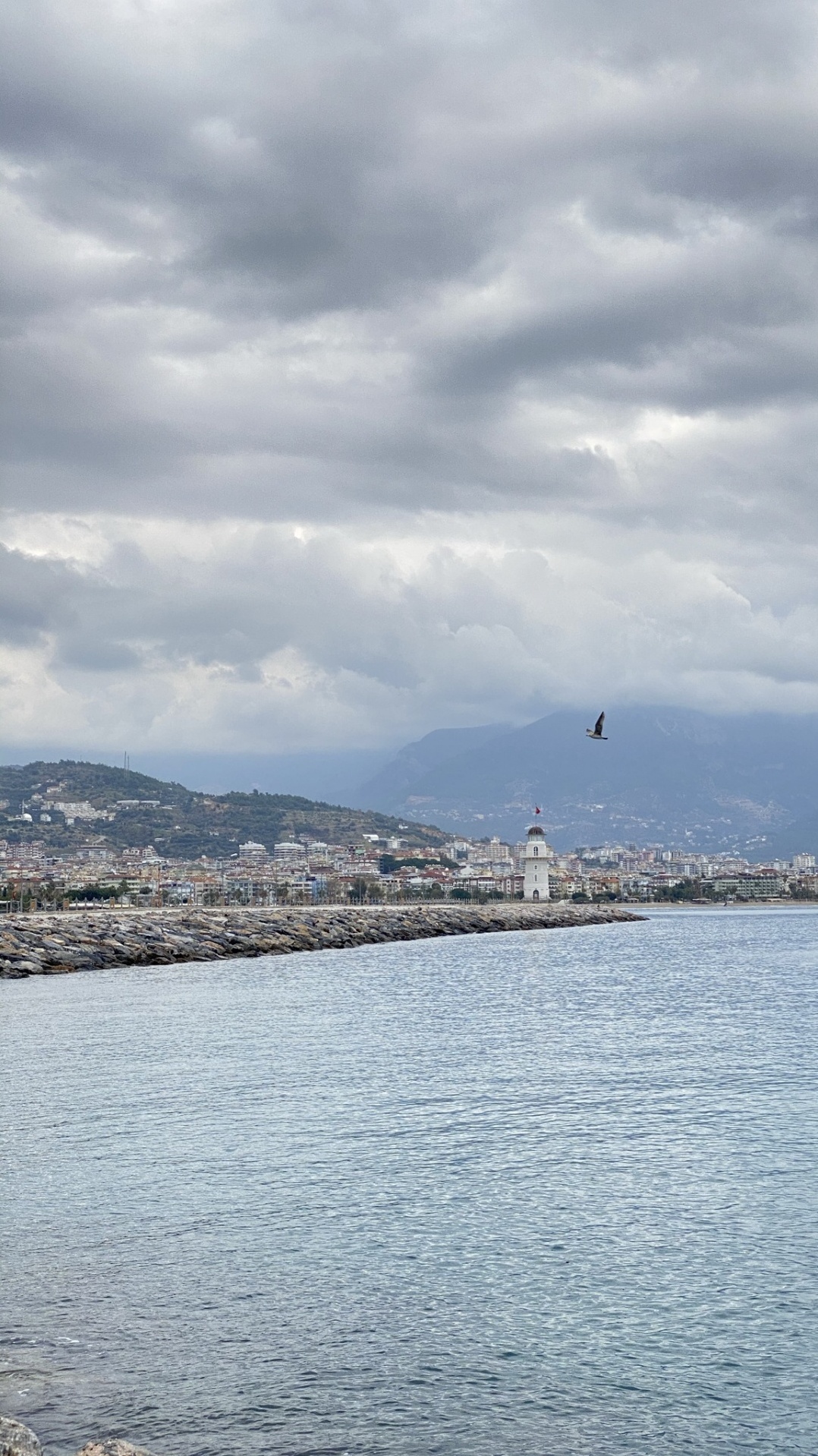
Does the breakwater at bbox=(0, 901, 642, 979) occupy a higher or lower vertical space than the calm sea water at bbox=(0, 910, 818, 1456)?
lower

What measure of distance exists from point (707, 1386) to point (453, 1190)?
5462 millimetres

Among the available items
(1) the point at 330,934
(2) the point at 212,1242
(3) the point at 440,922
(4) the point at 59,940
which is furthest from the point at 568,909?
(2) the point at 212,1242

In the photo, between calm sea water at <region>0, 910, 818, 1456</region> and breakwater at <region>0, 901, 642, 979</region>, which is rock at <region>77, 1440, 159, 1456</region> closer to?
calm sea water at <region>0, 910, 818, 1456</region>

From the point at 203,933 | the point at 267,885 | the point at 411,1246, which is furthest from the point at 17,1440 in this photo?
the point at 267,885

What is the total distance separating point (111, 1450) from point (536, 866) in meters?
133

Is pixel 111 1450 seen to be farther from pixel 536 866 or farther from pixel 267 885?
Answer: pixel 267 885

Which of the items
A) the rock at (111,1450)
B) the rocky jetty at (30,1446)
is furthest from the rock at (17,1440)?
the rock at (111,1450)

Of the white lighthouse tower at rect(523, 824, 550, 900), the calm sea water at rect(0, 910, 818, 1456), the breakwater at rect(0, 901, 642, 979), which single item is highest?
the white lighthouse tower at rect(523, 824, 550, 900)

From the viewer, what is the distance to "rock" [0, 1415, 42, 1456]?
718 centimetres

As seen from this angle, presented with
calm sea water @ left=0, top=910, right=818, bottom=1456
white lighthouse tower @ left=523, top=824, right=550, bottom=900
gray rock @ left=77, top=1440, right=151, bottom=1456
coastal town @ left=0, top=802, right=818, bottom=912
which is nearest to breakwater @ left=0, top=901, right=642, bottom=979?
white lighthouse tower @ left=523, top=824, right=550, bottom=900

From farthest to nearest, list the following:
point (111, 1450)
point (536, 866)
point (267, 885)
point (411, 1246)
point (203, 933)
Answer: point (267, 885) < point (536, 866) < point (203, 933) < point (411, 1246) < point (111, 1450)

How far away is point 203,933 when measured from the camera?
221 feet

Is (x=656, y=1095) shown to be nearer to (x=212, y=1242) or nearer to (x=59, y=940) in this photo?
(x=212, y=1242)

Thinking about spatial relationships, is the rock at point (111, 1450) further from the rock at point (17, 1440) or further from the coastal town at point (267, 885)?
the coastal town at point (267, 885)
